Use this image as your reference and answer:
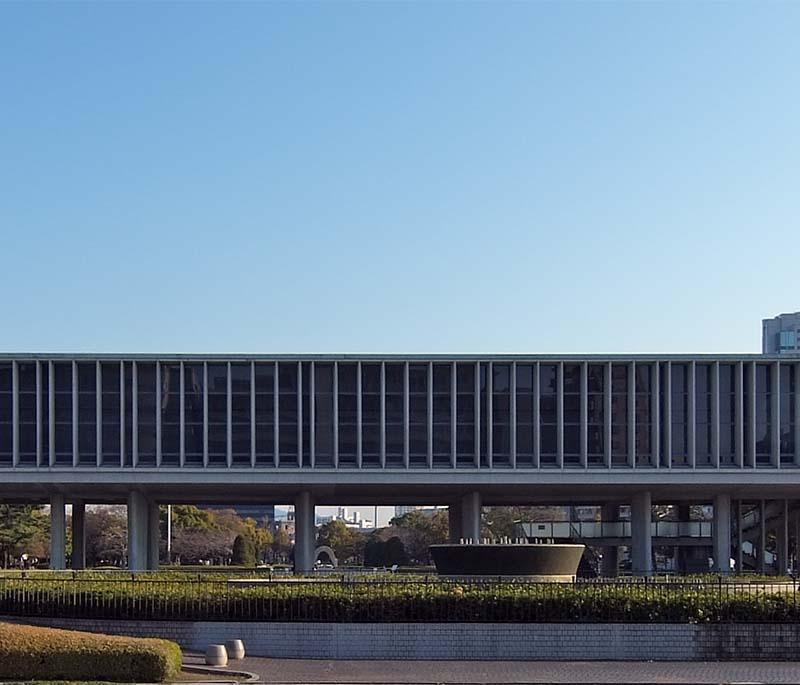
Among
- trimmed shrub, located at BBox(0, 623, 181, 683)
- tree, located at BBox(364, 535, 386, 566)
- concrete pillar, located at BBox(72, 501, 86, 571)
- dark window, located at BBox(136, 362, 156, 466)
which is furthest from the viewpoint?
tree, located at BBox(364, 535, 386, 566)

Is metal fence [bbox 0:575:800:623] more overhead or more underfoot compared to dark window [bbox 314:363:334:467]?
more underfoot

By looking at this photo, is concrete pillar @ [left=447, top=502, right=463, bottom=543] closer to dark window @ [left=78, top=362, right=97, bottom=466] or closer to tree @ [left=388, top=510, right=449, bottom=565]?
dark window @ [left=78, top=362, right=97, bottom=466]

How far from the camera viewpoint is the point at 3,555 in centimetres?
8894

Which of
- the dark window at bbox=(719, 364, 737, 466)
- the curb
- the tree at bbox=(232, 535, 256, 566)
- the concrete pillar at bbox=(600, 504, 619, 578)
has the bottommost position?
the tree at bbox=(232, 535, 256, 566)

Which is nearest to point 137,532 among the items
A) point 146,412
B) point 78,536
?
point 146,412

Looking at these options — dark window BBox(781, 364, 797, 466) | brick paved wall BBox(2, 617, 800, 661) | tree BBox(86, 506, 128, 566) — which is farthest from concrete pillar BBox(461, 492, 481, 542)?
tree BBox(86, 506, 128, 566)

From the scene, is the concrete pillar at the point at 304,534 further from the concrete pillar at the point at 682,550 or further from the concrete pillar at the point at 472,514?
the concrete pillar at the point at 682,550

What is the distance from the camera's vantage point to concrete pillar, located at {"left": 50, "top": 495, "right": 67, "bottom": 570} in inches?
2424

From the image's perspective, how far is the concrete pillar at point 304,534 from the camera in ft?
209

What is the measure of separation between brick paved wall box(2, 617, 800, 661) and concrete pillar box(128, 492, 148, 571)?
117ft

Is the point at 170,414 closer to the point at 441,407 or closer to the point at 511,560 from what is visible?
the point at 441,407

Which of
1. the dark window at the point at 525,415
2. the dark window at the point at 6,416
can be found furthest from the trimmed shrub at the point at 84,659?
the dark window at the point at 525,415

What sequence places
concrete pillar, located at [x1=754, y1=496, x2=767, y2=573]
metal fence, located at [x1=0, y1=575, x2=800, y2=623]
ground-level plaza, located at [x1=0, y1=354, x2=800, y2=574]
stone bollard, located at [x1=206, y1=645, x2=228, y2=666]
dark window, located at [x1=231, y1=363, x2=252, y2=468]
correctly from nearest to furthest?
1. stone bollard, located at [x1=206, y1=645, x2=228, y2=666]
2. metal fence, located at [x1=0, y1=575, x2=800, y2=623]
3. ground-level plaza, located at [x1=0, y1=354, x2=800, y2=574]
4. dark window, located at [x1=231, y1=363, x2=252, y2=468]
5. concrete pillar, located at [x1=754, y1=496, x2=767, y2=573]

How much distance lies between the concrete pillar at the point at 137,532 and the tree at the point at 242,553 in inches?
1530
